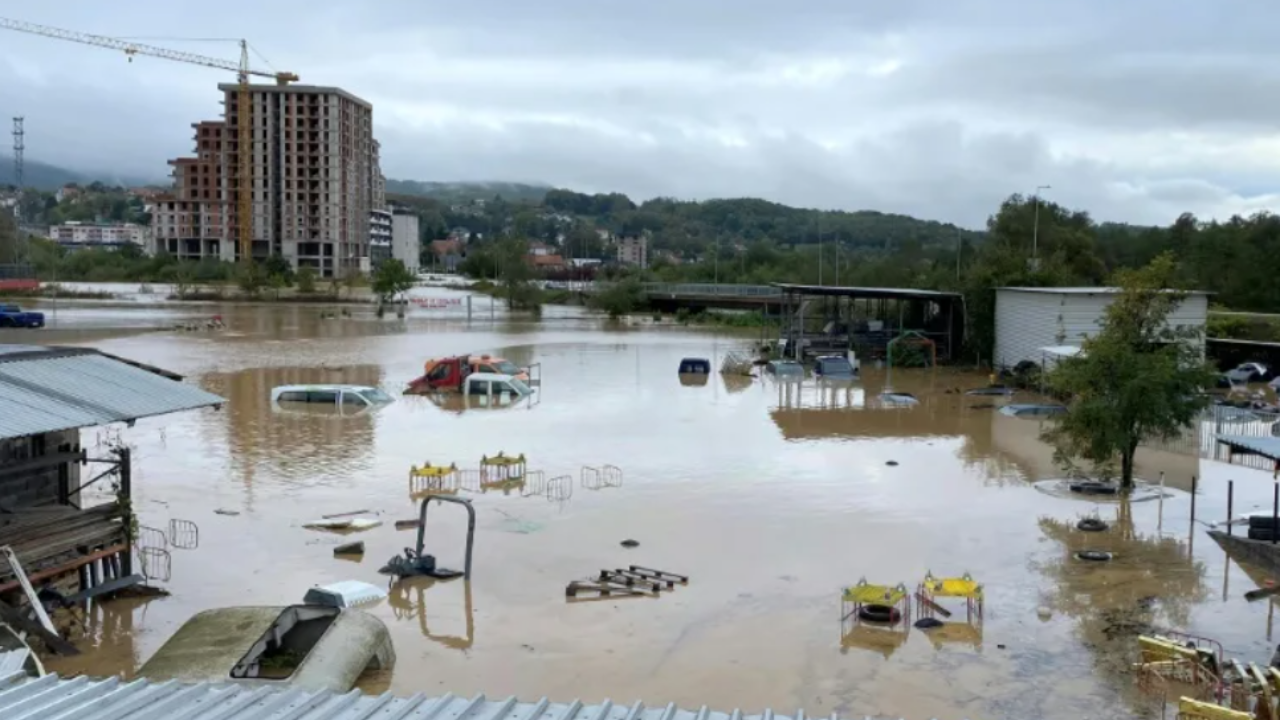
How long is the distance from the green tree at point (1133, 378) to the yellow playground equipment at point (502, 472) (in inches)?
461

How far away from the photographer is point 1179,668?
1357cm

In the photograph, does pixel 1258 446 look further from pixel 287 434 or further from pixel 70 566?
pixel 287 434

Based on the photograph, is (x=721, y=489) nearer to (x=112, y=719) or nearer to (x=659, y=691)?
(x=659, y=691)

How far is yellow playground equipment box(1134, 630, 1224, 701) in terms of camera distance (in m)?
13.2

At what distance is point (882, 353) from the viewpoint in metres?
55.9

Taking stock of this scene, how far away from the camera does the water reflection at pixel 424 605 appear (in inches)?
601

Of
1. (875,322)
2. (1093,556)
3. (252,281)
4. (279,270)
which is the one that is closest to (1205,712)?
(1093,556)

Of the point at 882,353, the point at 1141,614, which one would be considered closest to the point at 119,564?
the point at 1141,614

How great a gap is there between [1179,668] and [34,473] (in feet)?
50.7

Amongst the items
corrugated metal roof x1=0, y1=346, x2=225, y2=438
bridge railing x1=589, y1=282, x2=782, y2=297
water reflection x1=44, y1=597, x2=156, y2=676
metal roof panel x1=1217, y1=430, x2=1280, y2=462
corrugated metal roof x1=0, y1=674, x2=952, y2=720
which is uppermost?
bridge railing x1=589, y1=282, x2=782, y2=297

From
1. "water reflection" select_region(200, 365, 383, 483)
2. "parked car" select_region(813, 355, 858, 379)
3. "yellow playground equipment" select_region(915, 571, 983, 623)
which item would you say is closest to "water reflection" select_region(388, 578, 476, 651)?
"yellow playground equipment" select_region(915, 571, 983, 623)

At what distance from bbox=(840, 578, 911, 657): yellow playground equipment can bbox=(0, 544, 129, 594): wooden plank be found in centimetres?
1041

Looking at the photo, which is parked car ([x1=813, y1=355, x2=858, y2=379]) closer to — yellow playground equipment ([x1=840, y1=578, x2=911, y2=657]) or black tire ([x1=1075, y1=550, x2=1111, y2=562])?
black tire ([x1=1075, y1=550, x2=1111, y2=562])

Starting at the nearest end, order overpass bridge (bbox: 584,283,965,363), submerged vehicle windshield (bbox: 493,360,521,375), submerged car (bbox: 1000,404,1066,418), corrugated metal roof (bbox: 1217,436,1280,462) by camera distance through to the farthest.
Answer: corrugated metal roof (bbox: 1217,436,1280,462)
submerged car (bbox: 1000,404,1066,418)
submerged vehicle windshield (bbox: 493,360,521,375)
overpass bridge (bbox: 584,283,965,363)
